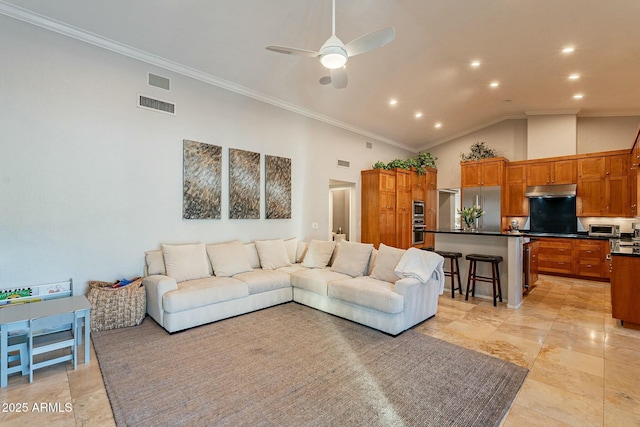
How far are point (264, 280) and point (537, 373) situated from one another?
3.11 m

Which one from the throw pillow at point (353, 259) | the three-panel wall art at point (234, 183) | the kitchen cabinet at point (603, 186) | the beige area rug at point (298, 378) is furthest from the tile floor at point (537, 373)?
the kitchen cabinet at point (603, 186)

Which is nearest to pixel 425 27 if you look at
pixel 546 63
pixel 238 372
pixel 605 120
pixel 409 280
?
pixel 546 63

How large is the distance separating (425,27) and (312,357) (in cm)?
411

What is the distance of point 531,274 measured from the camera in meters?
4.87

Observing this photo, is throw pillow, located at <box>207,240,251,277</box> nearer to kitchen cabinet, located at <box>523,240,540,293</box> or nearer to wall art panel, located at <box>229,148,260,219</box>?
wall art panel, located at <box>229,148,260,219</box>

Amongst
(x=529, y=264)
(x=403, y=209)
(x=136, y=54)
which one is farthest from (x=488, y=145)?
(x=136, y=54)

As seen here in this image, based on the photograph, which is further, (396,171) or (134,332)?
(396,171)

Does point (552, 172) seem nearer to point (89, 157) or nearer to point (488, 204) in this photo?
point (488, 204)

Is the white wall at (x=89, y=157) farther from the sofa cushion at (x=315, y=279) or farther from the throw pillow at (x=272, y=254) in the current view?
the sofa cushion at (x=315, y=279)

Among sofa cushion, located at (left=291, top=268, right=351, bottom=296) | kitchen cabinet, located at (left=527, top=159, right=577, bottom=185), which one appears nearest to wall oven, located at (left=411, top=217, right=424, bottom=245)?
kitchen cabinet, located at (left=527, top=159, right=577, bottom=185)

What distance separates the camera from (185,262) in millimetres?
3879

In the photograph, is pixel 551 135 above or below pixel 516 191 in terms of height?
above

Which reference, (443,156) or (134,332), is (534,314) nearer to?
(134,332)

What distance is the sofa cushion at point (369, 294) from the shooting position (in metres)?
3.14
